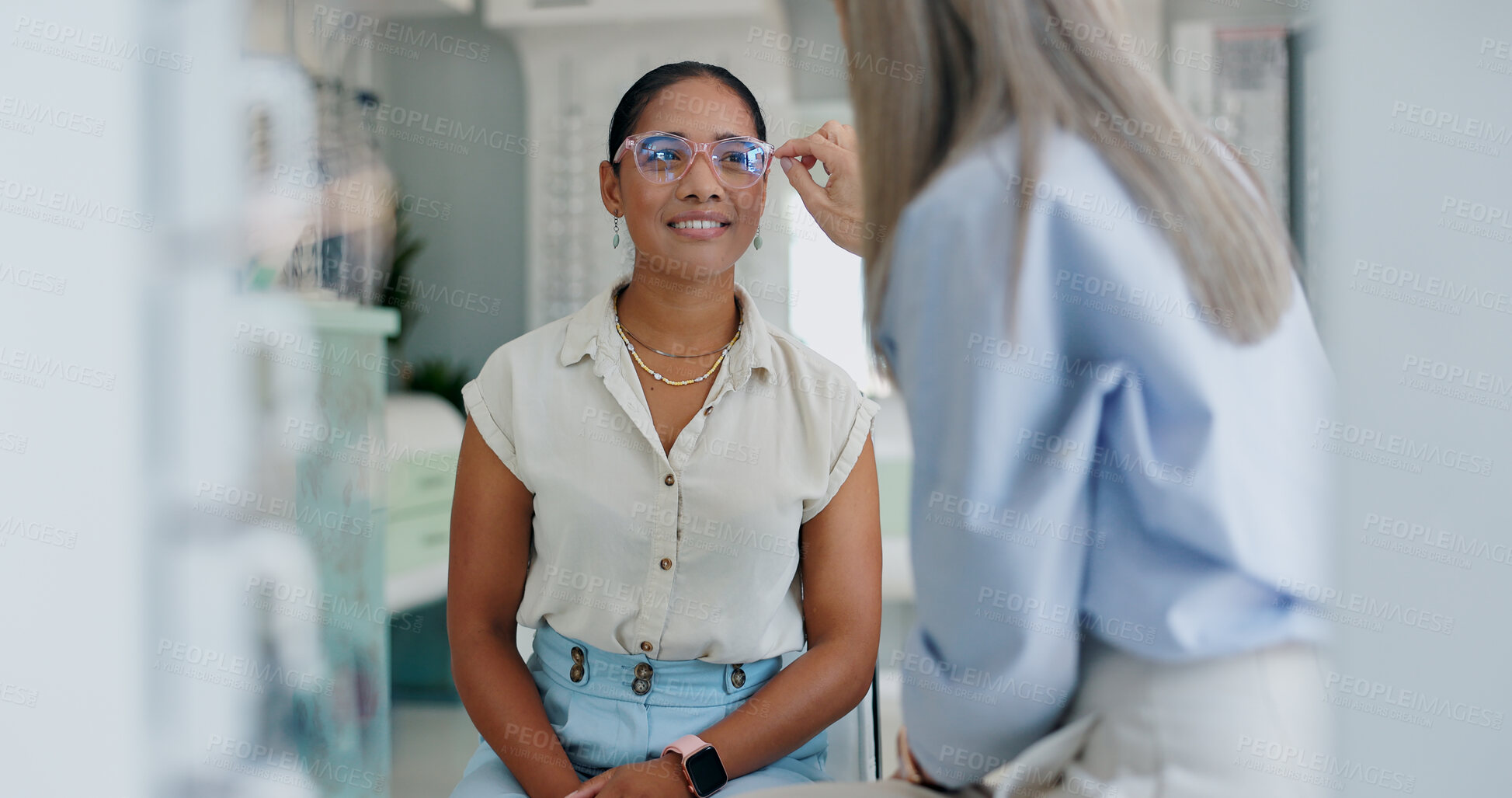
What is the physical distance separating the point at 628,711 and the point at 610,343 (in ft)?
1.03

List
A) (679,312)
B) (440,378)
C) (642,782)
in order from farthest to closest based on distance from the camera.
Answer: (440,378), (679,312), (642,782)

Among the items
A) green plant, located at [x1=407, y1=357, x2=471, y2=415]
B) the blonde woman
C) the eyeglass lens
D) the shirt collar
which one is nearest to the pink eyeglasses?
the eyeglass lens

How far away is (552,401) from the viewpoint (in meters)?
0.85

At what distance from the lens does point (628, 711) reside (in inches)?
32.4

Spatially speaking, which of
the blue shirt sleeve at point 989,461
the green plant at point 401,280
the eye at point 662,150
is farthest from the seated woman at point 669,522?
the green plant at point 401,280

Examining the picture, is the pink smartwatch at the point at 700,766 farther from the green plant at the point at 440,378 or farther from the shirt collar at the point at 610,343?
the green plant at the point at 440,378

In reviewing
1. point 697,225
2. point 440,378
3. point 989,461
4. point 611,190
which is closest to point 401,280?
point 440,378

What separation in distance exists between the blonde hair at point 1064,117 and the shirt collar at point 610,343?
367 mm

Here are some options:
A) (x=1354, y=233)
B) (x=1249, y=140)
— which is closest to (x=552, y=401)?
(x=1354, y=233)

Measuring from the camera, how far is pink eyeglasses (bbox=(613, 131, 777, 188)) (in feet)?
2.69

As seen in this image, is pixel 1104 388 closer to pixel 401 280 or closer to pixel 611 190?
pixel 611 190

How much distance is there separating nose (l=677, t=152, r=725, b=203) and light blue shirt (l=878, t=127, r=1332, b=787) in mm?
354

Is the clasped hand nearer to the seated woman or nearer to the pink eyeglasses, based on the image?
the seated woman

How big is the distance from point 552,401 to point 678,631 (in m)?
0.22
